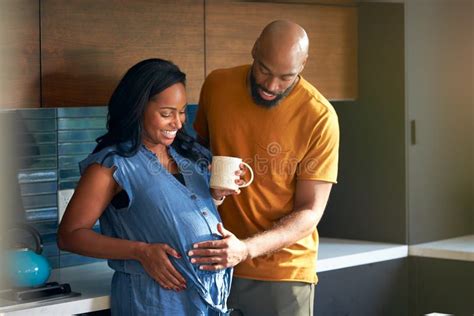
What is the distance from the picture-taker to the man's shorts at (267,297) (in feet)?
7.79

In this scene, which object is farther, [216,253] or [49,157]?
[49,157]

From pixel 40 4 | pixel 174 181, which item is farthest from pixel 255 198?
pixel 40 4

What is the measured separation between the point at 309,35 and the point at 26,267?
1.28 m

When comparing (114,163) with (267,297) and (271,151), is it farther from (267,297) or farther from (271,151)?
(267,297)

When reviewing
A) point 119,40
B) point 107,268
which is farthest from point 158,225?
point 107,268

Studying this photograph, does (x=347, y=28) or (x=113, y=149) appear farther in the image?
(x=347, y=28)

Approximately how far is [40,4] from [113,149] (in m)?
0.45

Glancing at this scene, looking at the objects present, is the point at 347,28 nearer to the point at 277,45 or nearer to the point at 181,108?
the point at 277,45

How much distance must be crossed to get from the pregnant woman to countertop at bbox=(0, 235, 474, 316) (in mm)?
161

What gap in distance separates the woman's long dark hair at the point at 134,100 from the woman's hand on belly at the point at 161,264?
0.79ft

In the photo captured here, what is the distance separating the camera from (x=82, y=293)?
234 cm

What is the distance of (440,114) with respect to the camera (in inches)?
132

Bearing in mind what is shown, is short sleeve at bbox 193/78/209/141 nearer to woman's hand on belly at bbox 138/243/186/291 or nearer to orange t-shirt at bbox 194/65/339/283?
orange t-shirt at bbox 194/65/339/283

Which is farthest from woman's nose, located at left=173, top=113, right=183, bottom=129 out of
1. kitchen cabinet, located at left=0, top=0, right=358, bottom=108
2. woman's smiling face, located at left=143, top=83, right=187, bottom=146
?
kitchen cabinet, located at left=0, top=0, right=358, bottom=108
